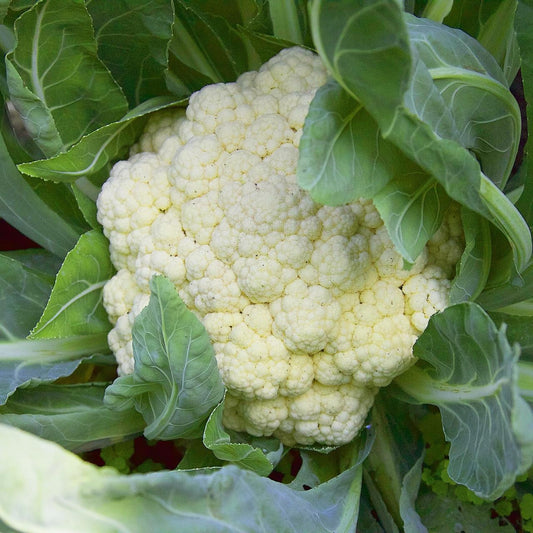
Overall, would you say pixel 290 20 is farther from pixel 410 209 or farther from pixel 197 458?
pixel 197 458

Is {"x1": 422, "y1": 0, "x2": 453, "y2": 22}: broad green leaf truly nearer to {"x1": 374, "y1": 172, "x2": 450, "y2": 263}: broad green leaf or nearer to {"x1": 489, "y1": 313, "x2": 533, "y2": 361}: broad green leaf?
{"x1": 374, "y1": 172, "x2": 450, "y2": 263}: broad green leaf

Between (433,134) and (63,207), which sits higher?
(433,134)

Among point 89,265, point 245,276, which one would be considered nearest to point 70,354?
point 89,265

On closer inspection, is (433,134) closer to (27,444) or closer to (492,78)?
(492,78)

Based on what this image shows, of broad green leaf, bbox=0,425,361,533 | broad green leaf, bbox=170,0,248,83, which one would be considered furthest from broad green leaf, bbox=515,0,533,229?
broad green leaf, bbox=0,425,361,533

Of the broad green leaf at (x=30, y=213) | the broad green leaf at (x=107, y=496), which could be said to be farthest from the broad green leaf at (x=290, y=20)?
the broad green leaf at (x=107, y=496)

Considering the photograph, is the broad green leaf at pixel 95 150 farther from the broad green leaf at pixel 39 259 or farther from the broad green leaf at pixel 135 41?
the broad green leaf at pixel 39 259
